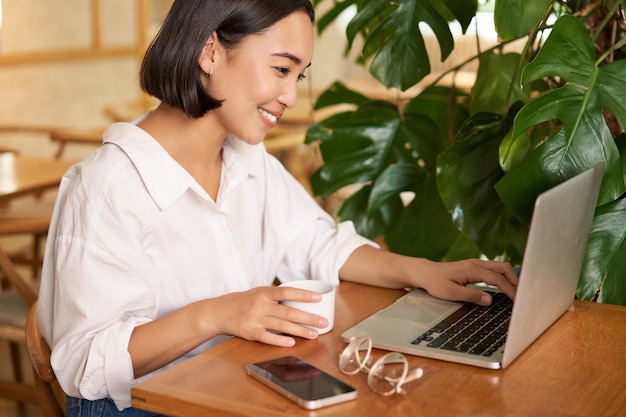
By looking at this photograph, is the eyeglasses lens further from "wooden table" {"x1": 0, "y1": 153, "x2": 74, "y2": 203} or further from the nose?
"wooden table" {"x1": 0, "y1": 153, "x2": 74, "y2": 203}

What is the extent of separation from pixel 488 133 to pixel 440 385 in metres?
0.78

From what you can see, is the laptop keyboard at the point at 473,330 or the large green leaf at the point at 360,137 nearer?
the laptop keyboard at the point at 473,330

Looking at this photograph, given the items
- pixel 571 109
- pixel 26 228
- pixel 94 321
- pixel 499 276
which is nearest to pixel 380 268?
pixel 499 276

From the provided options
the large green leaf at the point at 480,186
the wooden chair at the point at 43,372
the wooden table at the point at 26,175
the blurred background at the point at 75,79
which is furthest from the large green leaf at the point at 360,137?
the blurred background at the point at 75,79

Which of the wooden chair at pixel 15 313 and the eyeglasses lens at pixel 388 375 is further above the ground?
the eyeglasses lens at pixel 388 375

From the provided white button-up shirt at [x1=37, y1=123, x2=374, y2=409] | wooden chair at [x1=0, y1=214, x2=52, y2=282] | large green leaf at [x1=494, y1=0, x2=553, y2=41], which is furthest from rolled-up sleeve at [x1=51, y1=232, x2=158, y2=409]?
wooden chair at [x1=0, y1=214, x2=52, y2=282]

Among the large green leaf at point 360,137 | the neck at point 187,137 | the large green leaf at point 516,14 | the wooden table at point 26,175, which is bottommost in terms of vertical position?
the wooden table at point 26,175

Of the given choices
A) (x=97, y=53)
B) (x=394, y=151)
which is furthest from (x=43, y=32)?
(x=394, y=151)

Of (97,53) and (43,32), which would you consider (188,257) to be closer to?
(43,32)

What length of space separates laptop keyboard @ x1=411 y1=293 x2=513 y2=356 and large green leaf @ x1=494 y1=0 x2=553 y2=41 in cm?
49

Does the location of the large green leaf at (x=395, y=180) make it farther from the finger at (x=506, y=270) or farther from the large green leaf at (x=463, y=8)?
the finger at (x=506, y=270)

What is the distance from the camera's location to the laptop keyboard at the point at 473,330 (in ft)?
4.44

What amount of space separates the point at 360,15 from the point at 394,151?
0.40m

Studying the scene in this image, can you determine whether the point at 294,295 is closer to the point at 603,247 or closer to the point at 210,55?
the point at 210,55
